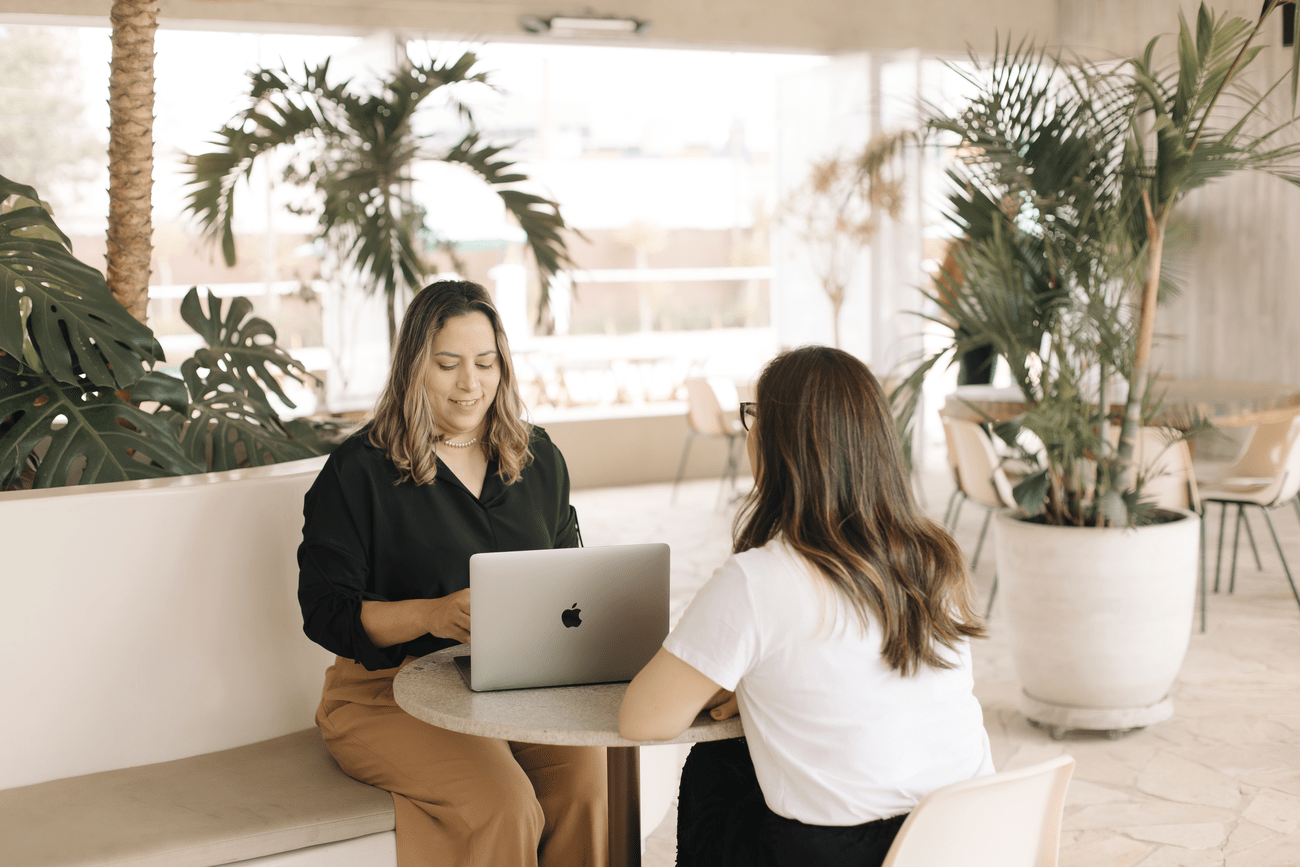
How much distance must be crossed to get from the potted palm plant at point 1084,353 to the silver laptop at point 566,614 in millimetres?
1887

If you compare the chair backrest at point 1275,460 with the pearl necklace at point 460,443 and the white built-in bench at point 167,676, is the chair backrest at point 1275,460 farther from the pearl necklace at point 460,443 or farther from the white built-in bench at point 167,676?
the white built-in bench at point 167,676

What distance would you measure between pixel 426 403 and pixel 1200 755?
8.37ft

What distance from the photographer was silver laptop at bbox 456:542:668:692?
167cm

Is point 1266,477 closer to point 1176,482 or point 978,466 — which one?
point 1176,482

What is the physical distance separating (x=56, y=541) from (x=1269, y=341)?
25.1ft

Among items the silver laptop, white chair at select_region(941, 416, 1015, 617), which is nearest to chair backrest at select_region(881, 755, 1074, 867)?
the silver laptop

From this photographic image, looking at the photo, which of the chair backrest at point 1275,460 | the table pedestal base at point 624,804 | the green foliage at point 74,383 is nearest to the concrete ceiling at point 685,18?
the chair backrest at point 1275,460

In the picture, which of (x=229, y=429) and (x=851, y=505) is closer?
(x=851, y=505)

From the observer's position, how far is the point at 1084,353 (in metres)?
3.39

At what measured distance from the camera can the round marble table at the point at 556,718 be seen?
5.13 ft

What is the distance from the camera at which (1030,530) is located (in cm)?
339

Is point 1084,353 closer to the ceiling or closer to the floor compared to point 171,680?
closer to the ceiling

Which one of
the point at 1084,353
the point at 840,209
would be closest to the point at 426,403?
the point at 1084,353

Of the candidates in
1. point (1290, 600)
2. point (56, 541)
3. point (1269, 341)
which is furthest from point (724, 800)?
point (1269, 341)
